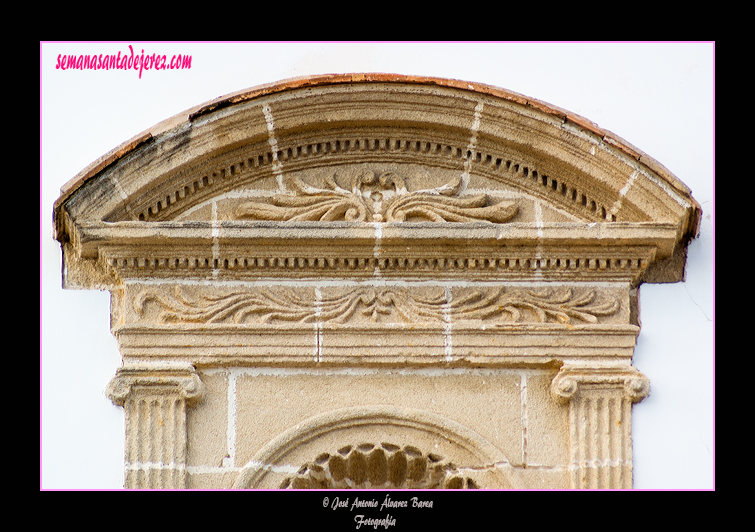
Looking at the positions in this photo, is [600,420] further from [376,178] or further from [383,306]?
[376,178]

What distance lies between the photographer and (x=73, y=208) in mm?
5195

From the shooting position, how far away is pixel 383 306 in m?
5.28

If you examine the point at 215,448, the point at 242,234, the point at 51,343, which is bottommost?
the point at 215,448

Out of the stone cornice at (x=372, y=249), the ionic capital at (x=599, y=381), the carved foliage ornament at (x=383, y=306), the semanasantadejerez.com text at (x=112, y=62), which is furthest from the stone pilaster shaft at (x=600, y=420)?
the semanasantadejerez.com text at (x=112, y=62)

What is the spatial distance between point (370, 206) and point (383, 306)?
0.45 meters

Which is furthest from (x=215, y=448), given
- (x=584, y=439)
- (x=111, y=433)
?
(x=584, y=439)

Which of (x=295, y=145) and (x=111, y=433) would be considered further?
(x=295, y=145)

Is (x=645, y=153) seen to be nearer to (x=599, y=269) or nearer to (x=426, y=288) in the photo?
(x=599, y=269)

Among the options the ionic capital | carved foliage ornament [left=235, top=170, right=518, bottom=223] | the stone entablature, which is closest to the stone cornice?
the stone entablature

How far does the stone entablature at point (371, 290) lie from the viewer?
16.7 ft

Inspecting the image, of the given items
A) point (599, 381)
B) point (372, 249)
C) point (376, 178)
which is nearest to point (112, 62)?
point (376, 178)

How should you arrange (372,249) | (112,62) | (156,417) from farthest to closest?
1. (112,62)
2. (372,249)
3. (156,417)

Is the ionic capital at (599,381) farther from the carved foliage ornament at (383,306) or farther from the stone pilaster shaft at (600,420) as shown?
the carved foliage ornament at (383,306)

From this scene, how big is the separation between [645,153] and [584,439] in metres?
1.21
